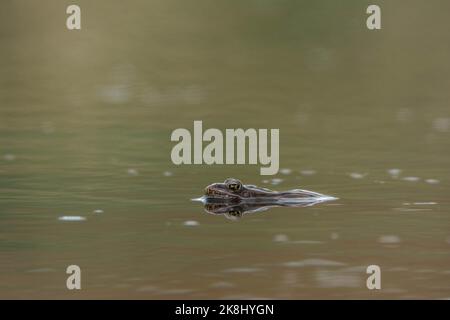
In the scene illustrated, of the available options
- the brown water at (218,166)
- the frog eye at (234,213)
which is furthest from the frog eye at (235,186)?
the brown water at (218,166)

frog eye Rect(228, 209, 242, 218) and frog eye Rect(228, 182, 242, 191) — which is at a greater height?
frog eye Rect(228, 182, 242, 191)

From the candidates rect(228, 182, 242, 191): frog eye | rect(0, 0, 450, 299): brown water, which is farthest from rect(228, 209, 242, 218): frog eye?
rect(228, 182, 242, 191): frog eye

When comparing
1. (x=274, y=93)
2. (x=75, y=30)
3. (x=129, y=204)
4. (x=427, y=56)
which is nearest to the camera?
(x=129, y=204)

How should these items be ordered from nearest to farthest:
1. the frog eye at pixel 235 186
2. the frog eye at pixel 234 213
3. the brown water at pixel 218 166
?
the brown water at pixel 218 166 → the frog eye at pixel 234 213 → the frog eye at pixel 235 186

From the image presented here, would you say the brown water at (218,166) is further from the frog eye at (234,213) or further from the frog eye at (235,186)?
the frog eye at (235,186)

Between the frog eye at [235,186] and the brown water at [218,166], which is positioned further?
the frog eye at [235,186]

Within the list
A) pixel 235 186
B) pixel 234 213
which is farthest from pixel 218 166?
pixel 234 213

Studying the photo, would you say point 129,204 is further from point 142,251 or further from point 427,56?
point 427,56

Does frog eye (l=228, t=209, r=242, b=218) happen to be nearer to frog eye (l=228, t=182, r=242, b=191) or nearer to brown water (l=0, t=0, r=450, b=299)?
brown water (l=0, t=0, r=450, b=299)
